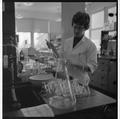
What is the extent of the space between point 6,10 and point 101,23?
0.56 metres

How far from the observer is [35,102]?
823 mm

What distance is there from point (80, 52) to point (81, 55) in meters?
0.02

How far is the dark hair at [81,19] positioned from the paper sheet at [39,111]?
0.48 m

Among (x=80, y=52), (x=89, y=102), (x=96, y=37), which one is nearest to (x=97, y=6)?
(x=96, y=37)

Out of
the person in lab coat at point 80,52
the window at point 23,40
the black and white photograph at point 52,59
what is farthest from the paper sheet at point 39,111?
the window at point 23,40

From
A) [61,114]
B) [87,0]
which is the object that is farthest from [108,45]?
[61,114]

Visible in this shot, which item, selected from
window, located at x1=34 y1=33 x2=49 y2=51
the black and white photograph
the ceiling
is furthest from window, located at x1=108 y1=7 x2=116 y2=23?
window, located at x1=34 y1=33 x2=49 y2=51

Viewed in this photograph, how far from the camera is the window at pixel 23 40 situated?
80cm

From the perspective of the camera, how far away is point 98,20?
2.94 ft

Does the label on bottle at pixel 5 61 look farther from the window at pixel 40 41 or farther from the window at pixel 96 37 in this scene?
the window at pixel 96 37

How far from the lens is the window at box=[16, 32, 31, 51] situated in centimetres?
80

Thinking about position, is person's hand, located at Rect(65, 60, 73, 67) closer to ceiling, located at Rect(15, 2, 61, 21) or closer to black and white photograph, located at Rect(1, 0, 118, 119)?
black and white photograph, located at Rect(1, 0, 118, 119)

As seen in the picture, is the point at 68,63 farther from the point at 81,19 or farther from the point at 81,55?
the point at 81,19

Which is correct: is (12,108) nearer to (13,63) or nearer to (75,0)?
(13,63)
